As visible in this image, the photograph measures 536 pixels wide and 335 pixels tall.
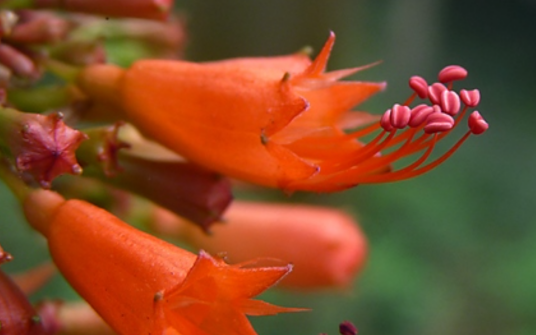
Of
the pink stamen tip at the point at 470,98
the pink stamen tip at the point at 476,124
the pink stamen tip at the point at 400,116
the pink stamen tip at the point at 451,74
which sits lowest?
the pink stamen tip at the point at 400,116

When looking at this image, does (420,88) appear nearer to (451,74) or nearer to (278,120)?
(451,74)

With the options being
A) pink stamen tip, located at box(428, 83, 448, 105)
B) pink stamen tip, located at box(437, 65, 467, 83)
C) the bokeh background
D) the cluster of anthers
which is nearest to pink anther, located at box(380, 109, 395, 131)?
the cluster of anthers

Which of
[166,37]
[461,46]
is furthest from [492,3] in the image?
[166,37]

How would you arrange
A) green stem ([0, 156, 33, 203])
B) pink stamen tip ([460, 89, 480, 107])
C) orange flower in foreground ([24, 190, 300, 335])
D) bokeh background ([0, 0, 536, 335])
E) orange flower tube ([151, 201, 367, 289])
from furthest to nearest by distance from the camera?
1. bokeh background ([0, 0, 536, 335])
2. orange flower tube ([151, 201, 367, 289])
3. green stem ([0, 156, 33, 203])
4. pink stamen tip ([460, 89, 480, 107])
5. orange flower in foreground ([24, 190, 300, 335])

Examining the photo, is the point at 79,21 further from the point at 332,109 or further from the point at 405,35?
the point at 405,35

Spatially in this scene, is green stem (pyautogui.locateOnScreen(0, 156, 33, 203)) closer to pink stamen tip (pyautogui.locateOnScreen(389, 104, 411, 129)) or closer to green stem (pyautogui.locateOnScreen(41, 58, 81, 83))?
green stem (pyautogui.locateOnScreen(41, 58, 81, 83))

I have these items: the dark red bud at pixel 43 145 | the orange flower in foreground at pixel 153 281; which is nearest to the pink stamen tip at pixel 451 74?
the orange flower in foreground at pixel 153 281

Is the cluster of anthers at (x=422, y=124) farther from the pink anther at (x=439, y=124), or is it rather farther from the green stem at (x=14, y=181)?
the green stem at (x=14, y=181)

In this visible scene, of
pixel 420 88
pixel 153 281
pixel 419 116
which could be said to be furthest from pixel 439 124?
pixel 153 281
